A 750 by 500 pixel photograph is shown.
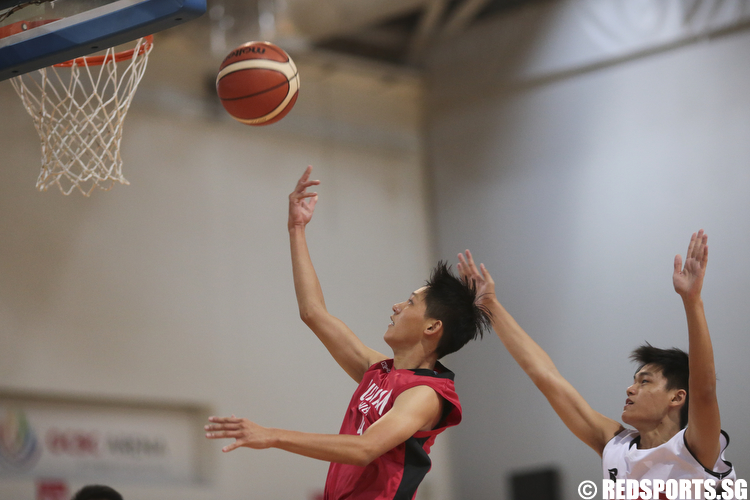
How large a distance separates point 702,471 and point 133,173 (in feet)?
17.4

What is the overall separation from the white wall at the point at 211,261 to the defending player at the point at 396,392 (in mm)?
3615

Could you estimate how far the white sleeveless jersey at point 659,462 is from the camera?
3.11 meters

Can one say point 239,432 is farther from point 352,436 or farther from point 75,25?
point 75,25

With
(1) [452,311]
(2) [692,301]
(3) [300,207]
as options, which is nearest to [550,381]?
(1) [452,311]

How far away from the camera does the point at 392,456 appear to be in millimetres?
2895

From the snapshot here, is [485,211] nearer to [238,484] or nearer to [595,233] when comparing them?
[595,233]

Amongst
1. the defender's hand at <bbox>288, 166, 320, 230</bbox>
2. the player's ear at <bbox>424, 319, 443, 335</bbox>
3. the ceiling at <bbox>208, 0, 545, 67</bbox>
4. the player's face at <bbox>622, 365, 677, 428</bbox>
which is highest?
the ceiling at <bbox>208, 0, 545, 67</bbox>

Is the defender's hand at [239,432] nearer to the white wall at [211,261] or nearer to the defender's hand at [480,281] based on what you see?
the defender's hand at [480,281]

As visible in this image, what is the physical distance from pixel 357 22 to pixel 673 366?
5312 millimetres

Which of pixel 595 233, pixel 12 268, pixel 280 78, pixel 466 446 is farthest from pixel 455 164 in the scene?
pixel 280 78

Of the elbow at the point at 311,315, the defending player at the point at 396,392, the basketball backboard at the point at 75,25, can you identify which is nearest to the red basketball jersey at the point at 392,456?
the defending player at the point at 396,392

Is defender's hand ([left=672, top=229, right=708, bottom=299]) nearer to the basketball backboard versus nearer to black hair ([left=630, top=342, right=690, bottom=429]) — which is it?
black hair ([left=630, top=342, right=690, bottom=429])

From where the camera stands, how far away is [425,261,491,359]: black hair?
3168 mm

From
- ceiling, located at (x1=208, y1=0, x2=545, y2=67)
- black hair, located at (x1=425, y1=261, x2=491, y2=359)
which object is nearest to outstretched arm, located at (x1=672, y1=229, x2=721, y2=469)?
black hair, located at (x1=425, y1=261, x2=491, y2=359)
